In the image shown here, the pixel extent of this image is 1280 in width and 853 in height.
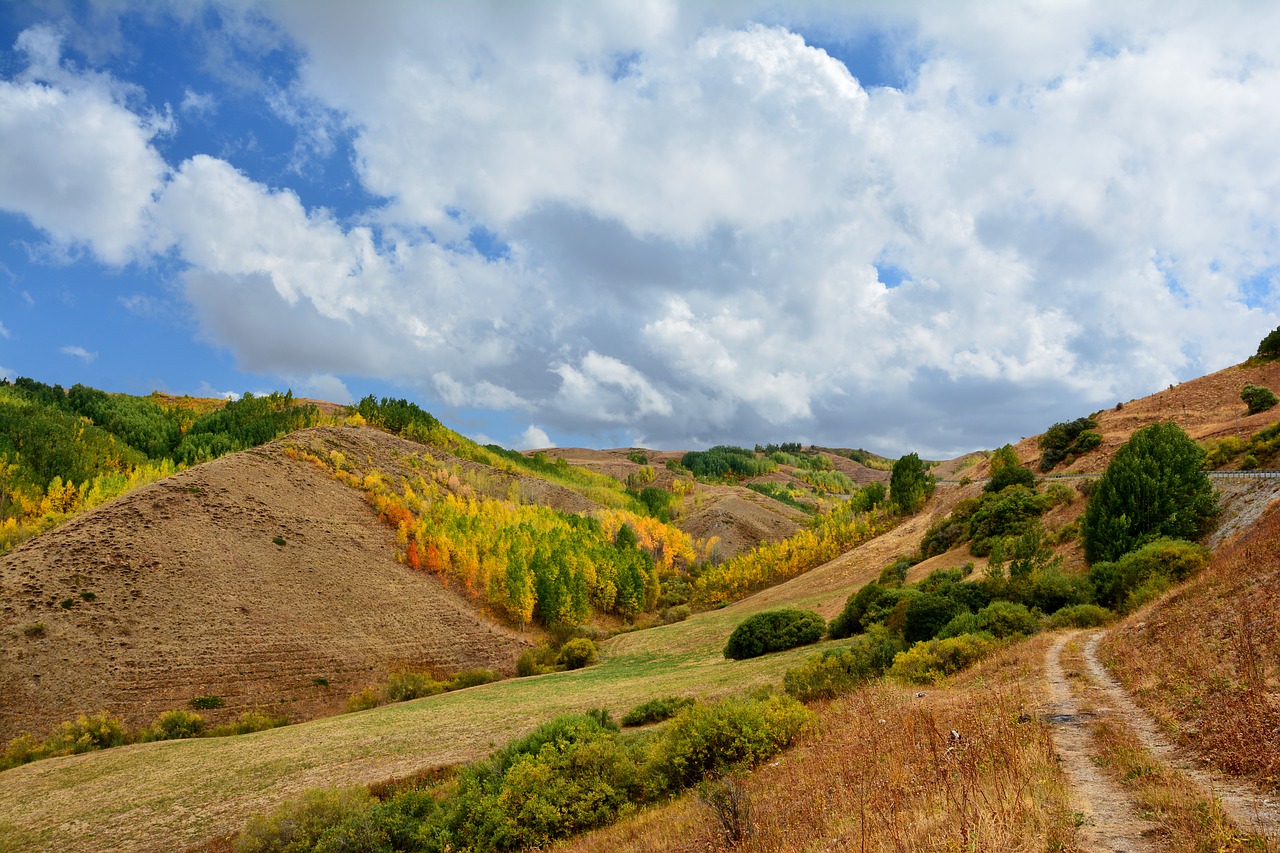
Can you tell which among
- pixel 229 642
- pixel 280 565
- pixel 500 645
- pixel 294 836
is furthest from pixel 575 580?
pixel 294 836

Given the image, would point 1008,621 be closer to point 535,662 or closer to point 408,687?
point 408,687

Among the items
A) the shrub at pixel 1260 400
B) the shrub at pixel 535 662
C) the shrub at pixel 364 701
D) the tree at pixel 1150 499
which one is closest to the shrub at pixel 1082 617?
the tree at pixel 1150 499

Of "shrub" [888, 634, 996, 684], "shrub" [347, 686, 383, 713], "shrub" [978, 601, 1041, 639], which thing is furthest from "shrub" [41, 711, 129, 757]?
"shrub" [978, 601, 1041, 639]

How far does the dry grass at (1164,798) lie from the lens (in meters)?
5.74

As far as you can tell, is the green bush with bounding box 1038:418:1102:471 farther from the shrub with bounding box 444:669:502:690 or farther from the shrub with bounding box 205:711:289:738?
the shrub with bounding box 205:711:289:738

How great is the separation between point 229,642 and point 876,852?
55.6 meters

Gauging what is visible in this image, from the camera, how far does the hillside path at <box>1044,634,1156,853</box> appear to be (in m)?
6.35

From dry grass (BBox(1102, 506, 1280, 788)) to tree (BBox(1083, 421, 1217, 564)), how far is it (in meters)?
10.4

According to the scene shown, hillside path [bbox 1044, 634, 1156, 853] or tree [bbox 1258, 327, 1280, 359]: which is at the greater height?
tree [bbox 1258, 327, 1280, 359]

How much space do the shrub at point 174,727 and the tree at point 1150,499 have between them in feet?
182

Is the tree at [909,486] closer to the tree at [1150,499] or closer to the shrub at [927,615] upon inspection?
the tree at [1150,499]

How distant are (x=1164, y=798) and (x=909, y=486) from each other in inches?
3173

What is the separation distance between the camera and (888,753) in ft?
34.6

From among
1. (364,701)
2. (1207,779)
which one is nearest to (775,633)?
(1207,779)
